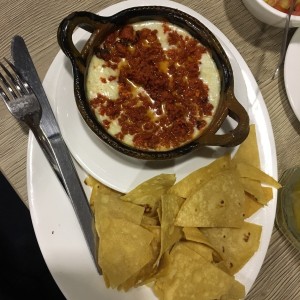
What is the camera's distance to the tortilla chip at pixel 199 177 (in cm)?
135

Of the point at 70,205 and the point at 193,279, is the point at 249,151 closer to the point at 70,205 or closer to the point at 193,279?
the point at 193,279

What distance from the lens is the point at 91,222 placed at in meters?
1.33

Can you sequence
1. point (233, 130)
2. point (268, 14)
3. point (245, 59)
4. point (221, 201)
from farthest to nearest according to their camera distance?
point (245, 59) → point (268, 14) → point (221, 201) → point (233, 130)

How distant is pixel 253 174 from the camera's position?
1.38 m

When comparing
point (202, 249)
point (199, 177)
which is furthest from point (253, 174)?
point (202, 249)

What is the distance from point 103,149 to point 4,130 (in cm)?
31

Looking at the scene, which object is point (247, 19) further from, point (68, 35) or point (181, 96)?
point (68, 35)

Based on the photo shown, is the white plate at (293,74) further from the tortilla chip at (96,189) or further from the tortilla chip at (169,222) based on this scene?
the tortilla chip at (96,189)

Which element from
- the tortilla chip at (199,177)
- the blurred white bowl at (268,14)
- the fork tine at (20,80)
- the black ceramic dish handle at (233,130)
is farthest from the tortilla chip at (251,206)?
the fork tine at (20,80)

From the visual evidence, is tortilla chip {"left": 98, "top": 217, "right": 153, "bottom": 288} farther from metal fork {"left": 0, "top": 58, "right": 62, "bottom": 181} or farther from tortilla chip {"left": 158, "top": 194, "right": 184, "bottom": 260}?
metal fork {"left": 0, "top": 58, "right": 62, "bottom": 181}

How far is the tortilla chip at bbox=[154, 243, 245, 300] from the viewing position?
1.31 m

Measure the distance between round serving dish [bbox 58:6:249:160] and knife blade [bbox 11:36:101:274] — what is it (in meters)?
0.14

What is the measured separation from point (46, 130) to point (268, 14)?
76cm

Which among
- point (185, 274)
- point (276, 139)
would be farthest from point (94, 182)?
point (276, 139)
